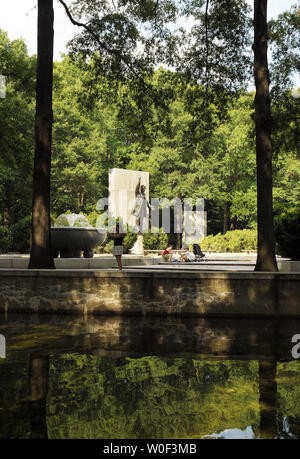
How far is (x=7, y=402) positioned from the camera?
5.03 m

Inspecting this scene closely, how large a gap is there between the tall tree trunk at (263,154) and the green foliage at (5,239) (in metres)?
14.5

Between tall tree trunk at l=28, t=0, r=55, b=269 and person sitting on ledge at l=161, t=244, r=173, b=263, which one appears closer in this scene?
tall tree trunk at l=28, t=0, r=55, b=269

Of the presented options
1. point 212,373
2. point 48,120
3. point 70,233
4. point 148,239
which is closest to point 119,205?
point 148,239

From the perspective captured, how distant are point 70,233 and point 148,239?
14.7 meters

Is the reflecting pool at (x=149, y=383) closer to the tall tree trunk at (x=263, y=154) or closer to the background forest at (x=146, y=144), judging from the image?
the tall tree trunk at (x=263, y=154)

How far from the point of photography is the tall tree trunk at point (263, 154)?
12570 millimetres

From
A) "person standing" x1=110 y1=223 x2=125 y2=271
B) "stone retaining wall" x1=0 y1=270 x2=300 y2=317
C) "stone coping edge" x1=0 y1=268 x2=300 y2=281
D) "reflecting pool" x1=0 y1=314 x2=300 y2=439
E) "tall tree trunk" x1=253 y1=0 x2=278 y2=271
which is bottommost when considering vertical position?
"reflecting pool" x1=0 y1=314 x2=300 y2=439

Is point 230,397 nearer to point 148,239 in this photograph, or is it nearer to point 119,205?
point 119,205

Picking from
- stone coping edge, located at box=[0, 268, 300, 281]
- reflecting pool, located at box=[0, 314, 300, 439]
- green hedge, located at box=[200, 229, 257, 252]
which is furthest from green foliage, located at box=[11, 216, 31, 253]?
reflecting pool, located at box=[0, 314, 300, 439]

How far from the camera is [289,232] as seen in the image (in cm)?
1524

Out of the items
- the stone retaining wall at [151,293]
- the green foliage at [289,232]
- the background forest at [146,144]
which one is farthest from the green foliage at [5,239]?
the green foliage at [289,232]

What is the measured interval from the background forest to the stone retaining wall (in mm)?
5358

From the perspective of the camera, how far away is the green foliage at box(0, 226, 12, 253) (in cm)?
2392

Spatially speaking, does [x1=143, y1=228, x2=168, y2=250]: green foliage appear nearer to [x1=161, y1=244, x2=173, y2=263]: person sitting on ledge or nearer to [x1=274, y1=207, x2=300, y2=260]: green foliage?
[x1=161, y1=244, x2=173, y2=263]: person sitting on ledge
